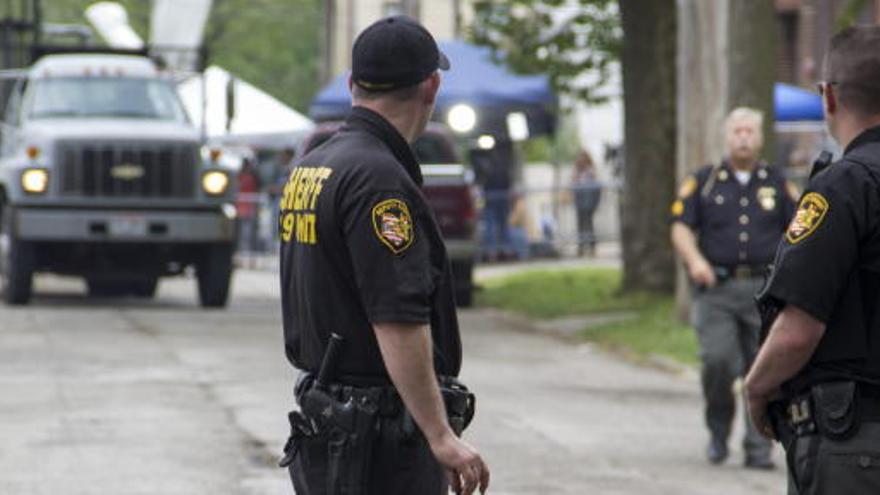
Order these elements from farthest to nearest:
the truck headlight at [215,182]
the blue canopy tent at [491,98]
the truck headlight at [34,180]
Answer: the blue canopy tent at [491,98] < the truck headlight at [215,182] < the truck headlight at [34,180]

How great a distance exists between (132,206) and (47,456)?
422 inches

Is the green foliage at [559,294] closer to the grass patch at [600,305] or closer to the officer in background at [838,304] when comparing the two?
the grass patch at [600,305]

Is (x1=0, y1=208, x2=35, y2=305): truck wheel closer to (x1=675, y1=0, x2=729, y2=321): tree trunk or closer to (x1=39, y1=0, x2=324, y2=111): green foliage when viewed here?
(x1=675, y1=0, x2=729, y2=321): tree trunk

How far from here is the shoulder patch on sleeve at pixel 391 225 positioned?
501cm

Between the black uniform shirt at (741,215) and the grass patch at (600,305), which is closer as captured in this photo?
the black uniform shirt at (741,215)

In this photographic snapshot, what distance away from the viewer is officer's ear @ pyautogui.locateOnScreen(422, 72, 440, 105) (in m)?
5.20

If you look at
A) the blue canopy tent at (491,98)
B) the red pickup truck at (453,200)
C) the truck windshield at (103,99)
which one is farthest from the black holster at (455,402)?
the blue canopy tent at (491,98)

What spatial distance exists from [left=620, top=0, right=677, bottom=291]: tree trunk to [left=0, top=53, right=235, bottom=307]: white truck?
14.0ft

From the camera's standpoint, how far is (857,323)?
5.19 m

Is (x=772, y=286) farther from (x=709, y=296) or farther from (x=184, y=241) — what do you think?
(x=184, y=241)

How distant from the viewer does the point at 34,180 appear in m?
21.5

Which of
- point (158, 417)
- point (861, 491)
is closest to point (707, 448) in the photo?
point (158, 417)

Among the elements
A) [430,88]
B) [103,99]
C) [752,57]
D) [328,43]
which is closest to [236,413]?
[752,57]

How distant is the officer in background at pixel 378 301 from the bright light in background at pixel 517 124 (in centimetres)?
2762
